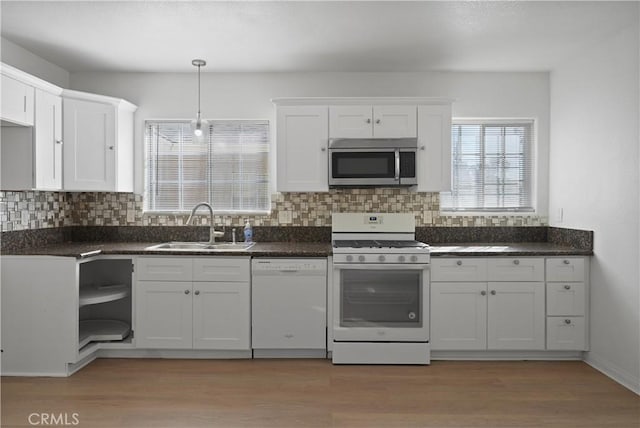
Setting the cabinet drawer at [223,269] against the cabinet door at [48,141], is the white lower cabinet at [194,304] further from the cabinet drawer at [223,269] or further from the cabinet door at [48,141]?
the cabinet door at [48,141]

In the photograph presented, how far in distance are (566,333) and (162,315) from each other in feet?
10.1

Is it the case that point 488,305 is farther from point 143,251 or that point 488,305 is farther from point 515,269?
point 143,251

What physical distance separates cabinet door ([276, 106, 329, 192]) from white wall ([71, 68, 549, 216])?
38 cm

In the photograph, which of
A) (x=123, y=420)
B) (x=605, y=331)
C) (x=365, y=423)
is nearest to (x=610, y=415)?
(x=605, y=331)

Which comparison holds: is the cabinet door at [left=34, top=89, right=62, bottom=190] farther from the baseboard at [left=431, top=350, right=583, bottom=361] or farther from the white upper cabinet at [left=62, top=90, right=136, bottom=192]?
the baseboard at [left=431, top=350, right=583, bottom=361]

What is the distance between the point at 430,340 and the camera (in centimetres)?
349

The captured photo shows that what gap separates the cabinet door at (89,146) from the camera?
11.9 feet

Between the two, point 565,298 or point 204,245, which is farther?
point 204,245

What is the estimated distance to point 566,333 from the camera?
350 cm

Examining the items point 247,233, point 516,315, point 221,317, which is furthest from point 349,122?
point 516,315

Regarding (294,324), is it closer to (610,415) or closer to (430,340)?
(430,340)

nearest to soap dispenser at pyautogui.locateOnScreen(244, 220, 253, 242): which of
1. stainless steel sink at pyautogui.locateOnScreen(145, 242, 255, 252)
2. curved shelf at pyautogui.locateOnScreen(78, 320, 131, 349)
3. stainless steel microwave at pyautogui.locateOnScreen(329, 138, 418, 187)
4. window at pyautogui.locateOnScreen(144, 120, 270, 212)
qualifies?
stainless steel sink at pyautogui.locateOnScreen(145, 242, 255, 252)

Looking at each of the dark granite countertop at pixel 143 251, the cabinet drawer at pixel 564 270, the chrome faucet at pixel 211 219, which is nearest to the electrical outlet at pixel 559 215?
the cabinet drawer at pixel 564 270

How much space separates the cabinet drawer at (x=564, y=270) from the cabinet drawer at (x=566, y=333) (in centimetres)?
31
